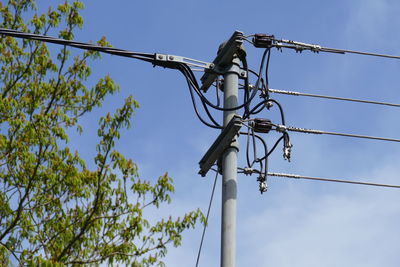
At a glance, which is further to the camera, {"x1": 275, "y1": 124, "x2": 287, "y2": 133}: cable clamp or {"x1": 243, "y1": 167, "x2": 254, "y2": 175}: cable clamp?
{"x1": 275, "y1": 124, "x2": 287, "y2": 133}: cable clamp

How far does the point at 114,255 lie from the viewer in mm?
14586

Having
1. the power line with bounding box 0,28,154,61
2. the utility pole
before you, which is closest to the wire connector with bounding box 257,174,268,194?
the utility pole

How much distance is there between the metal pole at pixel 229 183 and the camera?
782 cm

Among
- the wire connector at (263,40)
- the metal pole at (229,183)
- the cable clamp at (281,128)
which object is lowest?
the metal pole at (229,183)

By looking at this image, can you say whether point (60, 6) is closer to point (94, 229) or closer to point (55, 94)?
point (55, 94)

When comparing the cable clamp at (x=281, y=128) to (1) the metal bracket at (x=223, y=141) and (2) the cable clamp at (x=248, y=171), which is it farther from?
(1) the metal bracket at (x=223, y=141)

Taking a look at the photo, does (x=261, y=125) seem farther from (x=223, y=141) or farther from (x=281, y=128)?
(x=223, y=141)

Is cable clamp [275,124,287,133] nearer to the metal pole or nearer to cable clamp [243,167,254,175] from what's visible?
cable clamp [243,167,254,175]

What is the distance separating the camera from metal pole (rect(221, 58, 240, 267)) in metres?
7.82

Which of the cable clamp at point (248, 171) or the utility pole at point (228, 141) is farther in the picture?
the cable clamp at point (248, 171)

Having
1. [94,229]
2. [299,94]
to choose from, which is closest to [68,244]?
[94,229]

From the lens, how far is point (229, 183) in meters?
8.12

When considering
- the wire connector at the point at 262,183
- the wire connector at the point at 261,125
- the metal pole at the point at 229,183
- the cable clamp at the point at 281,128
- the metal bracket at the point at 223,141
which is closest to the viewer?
the metal pole at the point at 229,183

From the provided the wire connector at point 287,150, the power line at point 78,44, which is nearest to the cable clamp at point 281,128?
the wire connector at point 287,150
